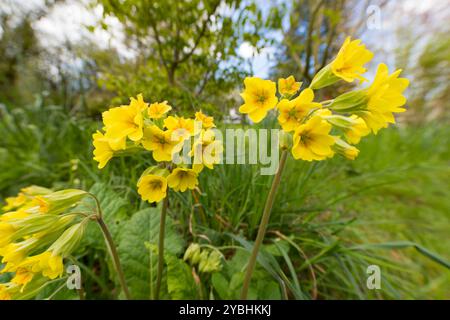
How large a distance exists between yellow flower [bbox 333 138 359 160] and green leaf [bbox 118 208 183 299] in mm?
543

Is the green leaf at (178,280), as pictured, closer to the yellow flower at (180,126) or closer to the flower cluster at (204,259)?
the flower cluster at (204,259)

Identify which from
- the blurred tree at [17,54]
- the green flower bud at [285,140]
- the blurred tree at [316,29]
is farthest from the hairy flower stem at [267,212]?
the blurred tree at [17,54]

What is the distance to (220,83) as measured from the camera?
1062mm

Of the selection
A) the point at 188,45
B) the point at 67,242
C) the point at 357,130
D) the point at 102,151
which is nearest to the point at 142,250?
the point at 67,242

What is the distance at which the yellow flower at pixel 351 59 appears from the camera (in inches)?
20.8

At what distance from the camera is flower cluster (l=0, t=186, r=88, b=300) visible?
55cm

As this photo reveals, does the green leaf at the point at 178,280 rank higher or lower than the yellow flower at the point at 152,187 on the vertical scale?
lower

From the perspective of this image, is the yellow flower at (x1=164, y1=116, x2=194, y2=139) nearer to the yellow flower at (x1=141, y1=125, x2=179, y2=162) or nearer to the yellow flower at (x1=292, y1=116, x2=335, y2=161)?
the yellow flower at (x1=141, y1=125, x2=179, y2=162)

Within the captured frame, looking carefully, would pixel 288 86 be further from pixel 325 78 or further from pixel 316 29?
pixel 316 29

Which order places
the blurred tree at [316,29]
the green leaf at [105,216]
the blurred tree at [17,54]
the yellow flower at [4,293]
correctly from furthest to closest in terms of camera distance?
the blurred tree at [17,54], the blurred tree at [316,29], the green leaf at [105,216], the yellow flower at [4,293]

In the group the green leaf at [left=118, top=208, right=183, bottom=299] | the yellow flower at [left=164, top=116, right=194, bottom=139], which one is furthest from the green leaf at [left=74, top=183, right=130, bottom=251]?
the yellow flower at [left=164, top=116, right=194, bottom=139]

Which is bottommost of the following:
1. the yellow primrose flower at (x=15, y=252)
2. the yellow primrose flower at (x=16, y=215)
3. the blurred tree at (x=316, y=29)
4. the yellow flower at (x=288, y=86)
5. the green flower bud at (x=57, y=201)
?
the yellow primrose flower at (x=15, y=252)

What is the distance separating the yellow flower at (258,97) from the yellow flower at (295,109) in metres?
0.03
